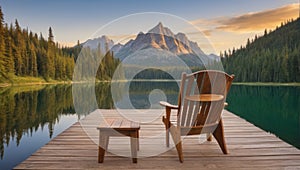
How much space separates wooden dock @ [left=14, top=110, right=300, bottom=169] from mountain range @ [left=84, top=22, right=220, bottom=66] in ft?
4.75

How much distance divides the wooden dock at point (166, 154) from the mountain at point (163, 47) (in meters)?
1.47

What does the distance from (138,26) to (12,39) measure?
41265 millimetres

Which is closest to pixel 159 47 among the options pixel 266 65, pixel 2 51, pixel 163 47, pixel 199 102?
pixel 163 47

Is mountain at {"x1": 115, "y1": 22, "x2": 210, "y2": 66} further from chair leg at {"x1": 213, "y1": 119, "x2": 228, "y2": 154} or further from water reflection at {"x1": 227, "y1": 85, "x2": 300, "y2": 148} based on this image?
water reflection at {"x1": 227, "y1": 85, "x2": 300, "y2": 148}

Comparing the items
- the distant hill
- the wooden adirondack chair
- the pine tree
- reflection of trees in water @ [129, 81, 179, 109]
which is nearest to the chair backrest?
the wooden adirondack chair

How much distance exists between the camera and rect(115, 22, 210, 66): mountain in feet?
15.9

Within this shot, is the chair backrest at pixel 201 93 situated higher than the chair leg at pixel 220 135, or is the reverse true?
the chair backrest at pixel 201 93

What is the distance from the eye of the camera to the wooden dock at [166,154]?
304 cm

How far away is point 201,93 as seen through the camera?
3297 millimetres

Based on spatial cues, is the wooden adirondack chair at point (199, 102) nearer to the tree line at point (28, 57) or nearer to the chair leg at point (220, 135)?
the chair leg at point (220, 135)

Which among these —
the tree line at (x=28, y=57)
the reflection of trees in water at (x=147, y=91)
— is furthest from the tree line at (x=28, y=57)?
the reflection of trees in water at (x=147, y=91)

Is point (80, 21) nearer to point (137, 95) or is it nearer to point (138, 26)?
point (137, 95)

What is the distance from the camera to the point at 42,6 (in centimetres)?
4456

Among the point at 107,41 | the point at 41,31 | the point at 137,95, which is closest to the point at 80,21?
the point at 41,31
